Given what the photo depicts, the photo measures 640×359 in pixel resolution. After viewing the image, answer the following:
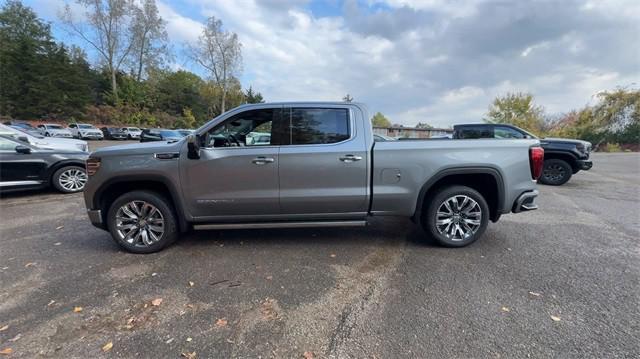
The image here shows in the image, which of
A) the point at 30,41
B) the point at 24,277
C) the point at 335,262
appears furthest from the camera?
the point at 30,41

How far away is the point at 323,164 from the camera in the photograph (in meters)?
3.75

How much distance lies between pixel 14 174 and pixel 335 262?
7.14 m

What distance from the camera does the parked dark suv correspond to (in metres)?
8.53

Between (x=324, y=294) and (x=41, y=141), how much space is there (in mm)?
7569

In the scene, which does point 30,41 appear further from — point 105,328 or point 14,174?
point 105,328

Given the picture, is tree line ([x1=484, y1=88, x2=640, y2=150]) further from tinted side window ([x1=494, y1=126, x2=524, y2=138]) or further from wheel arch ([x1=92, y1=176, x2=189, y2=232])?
wheel arch ([x1=92, y1=176, x2=189, y2=232])

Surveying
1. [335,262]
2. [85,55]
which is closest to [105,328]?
[335,262]

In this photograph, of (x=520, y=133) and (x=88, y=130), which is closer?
(x=520, y=133)

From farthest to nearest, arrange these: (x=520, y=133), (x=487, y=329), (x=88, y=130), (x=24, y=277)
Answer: (x=88, y=130) → (x=520, y=133) → (x=24, y=277) → (x=487, y=329)

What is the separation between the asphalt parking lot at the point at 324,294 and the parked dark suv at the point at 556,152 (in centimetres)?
460

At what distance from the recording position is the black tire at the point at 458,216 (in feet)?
12.9

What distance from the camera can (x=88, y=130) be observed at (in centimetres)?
3028

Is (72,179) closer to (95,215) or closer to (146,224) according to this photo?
(95,215)

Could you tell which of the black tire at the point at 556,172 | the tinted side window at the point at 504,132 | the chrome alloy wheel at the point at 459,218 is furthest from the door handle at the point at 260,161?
the black tire at the point at 556,172
